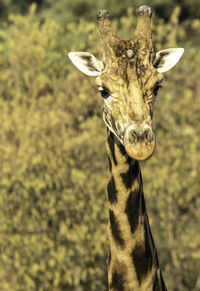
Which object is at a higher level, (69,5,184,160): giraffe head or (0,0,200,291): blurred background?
(69,5,184,160): giraffe head

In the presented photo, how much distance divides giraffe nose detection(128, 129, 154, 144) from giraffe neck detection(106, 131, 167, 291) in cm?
59

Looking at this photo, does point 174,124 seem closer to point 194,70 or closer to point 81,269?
point 194,70

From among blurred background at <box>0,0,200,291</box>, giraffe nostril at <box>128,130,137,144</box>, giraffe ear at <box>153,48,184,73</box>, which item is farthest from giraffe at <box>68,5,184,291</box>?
blurred background at <box>0,0,200,291</box>

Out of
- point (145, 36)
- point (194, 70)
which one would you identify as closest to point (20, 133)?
point (194, 70)

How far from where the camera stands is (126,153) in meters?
4.06

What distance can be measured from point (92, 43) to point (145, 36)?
7.77 metres

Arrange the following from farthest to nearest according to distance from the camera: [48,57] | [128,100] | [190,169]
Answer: [48,57] → [190,169] → [128,100]

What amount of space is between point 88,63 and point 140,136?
1.32 metres

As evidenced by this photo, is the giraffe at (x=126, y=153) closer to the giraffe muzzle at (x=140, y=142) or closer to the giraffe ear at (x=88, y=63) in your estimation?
the giraffe ear at (x=88, y=63)

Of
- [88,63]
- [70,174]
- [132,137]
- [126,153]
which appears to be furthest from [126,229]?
[70,174]

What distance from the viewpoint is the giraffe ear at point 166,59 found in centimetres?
450

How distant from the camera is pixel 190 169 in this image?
11250 millimetres

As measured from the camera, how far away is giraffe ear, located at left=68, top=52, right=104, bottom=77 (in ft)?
14.4

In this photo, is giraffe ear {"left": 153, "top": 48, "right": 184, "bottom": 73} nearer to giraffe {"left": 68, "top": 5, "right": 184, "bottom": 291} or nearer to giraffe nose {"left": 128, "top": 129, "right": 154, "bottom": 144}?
giraffe {"left": 68, "top": 5, "right": 184, "bottom": 291}
